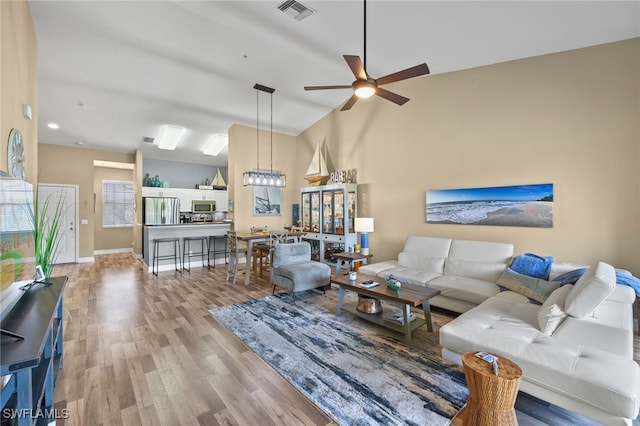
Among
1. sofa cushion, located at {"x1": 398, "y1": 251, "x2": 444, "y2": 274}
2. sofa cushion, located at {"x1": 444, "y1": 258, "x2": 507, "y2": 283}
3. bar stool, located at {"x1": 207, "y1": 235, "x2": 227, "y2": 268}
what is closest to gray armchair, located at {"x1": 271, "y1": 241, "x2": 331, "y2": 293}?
sofa cushion, located at {"x1": 398, "y1": 251, "x2": 444, "y2": 274}

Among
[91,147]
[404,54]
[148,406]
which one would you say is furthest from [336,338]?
[91,147]

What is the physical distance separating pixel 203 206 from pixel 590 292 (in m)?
8.80

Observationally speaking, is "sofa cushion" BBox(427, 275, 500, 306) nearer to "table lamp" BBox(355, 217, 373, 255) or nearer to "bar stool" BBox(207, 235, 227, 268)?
"table lamp" BBox(355, 217, 373, 255)

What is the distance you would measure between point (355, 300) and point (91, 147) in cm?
796

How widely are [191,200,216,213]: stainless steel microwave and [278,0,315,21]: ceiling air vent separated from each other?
6779 millimetres

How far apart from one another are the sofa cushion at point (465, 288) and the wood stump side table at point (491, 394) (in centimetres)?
166

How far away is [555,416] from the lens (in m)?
1.85

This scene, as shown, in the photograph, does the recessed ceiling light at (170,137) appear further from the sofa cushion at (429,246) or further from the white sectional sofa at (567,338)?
the white sectional sofa at (567,338)

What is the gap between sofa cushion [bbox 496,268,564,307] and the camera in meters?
2.89

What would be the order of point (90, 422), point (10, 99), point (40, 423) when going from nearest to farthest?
point (40, 423) < point (90, 422) < point (10, 99)

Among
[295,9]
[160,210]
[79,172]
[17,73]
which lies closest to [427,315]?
[295,9]

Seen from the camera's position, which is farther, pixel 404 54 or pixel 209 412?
pixel 404 54

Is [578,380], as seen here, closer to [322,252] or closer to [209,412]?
[209,412]

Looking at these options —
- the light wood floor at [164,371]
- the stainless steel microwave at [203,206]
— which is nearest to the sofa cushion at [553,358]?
the light wood floor at [164,371]
